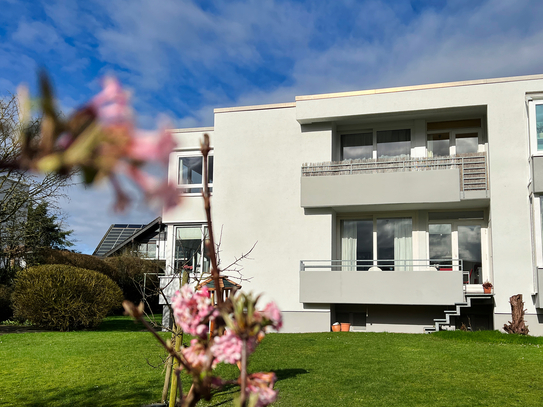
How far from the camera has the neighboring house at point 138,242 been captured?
34.6 metres

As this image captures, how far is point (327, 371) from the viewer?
9.77m

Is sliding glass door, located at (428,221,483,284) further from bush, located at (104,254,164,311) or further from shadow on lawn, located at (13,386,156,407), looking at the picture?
bush, located at (104,254,164,311)

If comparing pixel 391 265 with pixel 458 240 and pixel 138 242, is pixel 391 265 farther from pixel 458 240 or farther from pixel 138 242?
pixel 138 242

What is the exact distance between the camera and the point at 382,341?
13.7m

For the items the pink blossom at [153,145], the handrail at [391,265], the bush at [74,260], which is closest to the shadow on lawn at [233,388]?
the handrail at [391,265]

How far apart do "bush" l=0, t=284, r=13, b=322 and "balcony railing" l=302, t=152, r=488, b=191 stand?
13730 millimetres

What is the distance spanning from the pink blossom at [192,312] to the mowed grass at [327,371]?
5.81m

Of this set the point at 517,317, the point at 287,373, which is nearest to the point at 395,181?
the point at 517,317

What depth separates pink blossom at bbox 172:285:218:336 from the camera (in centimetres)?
146

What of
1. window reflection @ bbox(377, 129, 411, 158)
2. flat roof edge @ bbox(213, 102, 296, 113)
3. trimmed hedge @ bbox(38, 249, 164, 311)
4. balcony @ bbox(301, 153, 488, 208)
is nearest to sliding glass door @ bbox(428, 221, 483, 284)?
balcony @ bbox(301, 153, 488, 208)

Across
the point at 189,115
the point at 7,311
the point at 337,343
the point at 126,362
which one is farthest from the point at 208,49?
the point at 7,311

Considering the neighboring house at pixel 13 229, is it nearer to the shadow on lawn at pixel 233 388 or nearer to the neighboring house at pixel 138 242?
the neighboring house at pixel 138 242

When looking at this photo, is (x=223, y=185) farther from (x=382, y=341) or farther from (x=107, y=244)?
(x=107, y=244)

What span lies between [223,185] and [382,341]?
9280 millimetres
